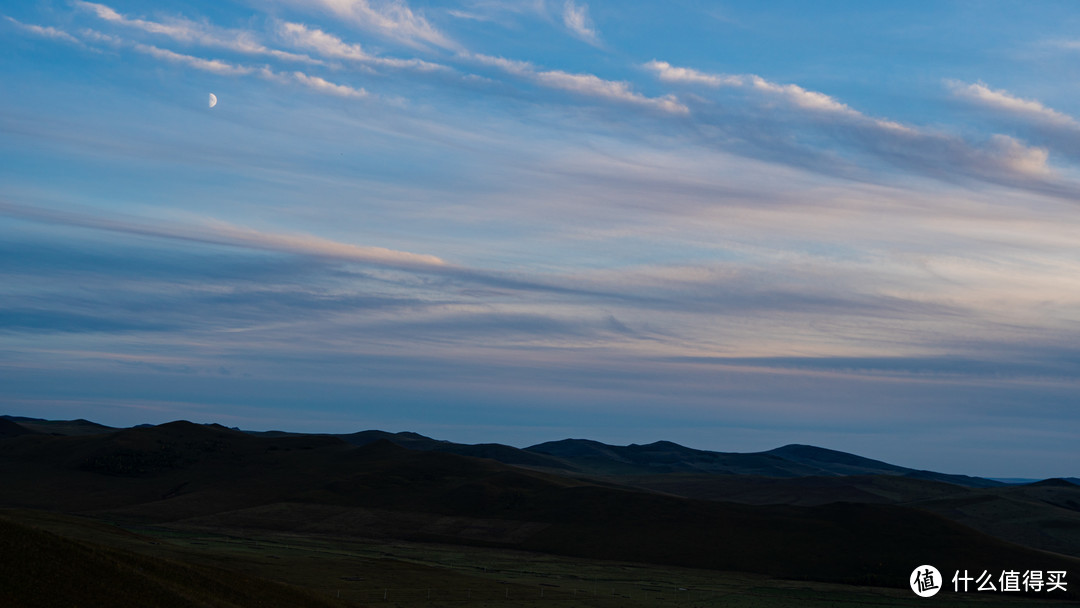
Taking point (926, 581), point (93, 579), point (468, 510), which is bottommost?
point (926, 581)

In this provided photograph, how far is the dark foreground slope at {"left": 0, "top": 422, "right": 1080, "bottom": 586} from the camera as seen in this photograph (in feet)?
374

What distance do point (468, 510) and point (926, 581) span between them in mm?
76021

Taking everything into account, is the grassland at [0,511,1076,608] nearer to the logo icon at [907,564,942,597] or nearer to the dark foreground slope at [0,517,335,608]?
the dark foreground slope at [0,517,335,608]

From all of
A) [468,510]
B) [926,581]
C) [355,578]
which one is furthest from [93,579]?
[468,510]

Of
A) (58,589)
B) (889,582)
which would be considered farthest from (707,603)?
(58,589)

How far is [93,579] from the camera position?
1870 inches

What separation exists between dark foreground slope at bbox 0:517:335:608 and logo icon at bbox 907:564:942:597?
67854 mm

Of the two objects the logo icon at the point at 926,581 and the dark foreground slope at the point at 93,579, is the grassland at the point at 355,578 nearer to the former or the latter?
the dark foreground slope at the point at 93,579

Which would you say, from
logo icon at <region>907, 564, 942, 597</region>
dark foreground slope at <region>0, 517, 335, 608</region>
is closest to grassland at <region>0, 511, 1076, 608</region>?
dark foreground slope at <region>0, 517, 335, 608</region>

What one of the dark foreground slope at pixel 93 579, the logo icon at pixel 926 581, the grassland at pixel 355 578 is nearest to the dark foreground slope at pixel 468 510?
the logo icon at pixel 926 581

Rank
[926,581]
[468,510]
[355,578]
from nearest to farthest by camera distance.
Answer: [355,578] → [926,581] → [468,510]

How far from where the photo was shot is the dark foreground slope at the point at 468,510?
114m

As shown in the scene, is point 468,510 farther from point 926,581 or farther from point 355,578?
point 926,581

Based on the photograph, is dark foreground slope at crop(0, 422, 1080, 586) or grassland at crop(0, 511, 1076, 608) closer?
grassland at crop(0, 511, 1076, 608)
